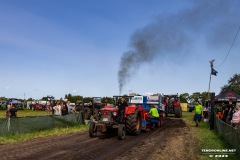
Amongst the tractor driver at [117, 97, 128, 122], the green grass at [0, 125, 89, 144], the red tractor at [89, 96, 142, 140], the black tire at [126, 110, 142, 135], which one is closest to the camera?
the green grass at [0, 125, 89, 144]

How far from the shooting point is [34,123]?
46.5 ft

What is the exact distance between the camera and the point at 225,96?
29016 mm

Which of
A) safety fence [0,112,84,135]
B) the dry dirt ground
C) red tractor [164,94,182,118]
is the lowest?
the dry dirt ground

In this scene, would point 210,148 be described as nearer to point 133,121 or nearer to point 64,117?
point 133,121

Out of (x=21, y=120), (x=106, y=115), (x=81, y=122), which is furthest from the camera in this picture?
(x=81, y=122)

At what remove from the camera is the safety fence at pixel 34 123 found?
12602 mm

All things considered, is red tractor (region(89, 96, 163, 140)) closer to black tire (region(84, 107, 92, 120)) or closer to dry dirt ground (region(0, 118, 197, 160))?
dry dirt ground (region(0, 118, 197, 160))

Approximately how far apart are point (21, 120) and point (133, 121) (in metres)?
5.20

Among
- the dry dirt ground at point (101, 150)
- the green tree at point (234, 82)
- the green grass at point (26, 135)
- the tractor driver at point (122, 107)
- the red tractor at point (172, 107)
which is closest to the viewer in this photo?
the dry dirt ground at point (101, 150)

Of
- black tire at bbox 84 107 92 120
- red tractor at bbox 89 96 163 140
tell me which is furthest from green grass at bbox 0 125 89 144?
black tire at bbox 84 107 92 120

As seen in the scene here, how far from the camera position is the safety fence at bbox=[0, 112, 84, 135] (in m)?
12.6

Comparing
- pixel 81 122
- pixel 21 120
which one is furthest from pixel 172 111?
pixel 21 120

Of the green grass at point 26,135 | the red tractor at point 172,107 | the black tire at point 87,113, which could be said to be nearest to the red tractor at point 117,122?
the green grass at point 26,135

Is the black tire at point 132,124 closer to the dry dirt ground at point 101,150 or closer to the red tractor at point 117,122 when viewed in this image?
the red tractor at point 117,122
